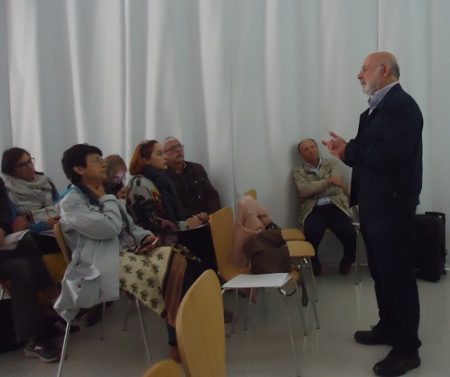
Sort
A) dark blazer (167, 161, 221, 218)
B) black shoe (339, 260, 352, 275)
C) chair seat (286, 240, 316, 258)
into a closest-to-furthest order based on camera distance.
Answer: chair seat (286, 240, 316, 258)
dark blazer (167, 161, 221, 218)
black shoe (339, 260, 352, 275)

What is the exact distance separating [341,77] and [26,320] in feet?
9.97

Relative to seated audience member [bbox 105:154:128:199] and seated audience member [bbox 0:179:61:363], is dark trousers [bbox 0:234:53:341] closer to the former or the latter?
seated audience member [bbox 0:179:61:363]

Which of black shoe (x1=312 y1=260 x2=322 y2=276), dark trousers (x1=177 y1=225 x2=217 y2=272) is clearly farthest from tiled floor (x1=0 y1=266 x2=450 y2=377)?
black shoe (x1=312 y1=260 x2=322 y2=276)

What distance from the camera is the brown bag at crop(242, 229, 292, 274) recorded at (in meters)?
2.44

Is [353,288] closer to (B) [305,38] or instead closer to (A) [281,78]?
(A) [281,78]

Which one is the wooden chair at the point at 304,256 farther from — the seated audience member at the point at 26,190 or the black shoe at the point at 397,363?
the seated audience member at the point at 26,190

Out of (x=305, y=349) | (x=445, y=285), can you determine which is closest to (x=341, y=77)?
(x=445, y=285)

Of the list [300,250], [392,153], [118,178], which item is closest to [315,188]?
[300,250]

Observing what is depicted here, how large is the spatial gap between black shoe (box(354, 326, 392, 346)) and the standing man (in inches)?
8.1

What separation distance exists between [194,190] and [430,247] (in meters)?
1.93

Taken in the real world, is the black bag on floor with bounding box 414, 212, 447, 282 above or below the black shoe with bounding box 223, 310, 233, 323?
above

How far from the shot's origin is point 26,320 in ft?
8.01

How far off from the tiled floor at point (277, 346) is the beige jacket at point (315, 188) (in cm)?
81

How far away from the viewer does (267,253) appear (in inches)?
96.7
